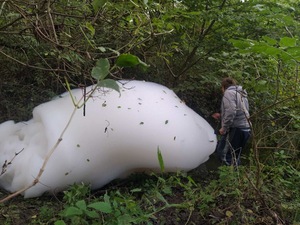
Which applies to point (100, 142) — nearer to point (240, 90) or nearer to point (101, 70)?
point (101, 70)

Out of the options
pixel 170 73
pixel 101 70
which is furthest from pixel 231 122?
pixel 101 70

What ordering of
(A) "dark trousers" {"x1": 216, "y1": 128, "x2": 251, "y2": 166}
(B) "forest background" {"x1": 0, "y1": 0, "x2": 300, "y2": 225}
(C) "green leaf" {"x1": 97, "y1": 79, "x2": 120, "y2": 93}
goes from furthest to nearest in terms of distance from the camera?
1. (A) "dark trousers" {"x1": 216, "y1": 128, "x2": 251, "y2": 166}
2. (B) "forest background" {"x1": 0, "y1": 0, "x2": 300, "y2": 225}
3. (C) "green leaf" {"x1": 97, "y1": 79, "x2": 120, "y2": 93}

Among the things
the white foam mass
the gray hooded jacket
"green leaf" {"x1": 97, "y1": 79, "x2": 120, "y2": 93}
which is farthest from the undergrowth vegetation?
the gray hooded jacket

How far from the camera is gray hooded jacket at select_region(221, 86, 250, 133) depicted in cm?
419

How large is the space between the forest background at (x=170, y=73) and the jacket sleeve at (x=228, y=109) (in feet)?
0.80

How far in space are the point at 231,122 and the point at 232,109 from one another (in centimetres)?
18

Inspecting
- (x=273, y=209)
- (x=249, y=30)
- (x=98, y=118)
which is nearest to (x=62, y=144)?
(x=98, y=118)

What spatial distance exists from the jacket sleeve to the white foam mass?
1.01m

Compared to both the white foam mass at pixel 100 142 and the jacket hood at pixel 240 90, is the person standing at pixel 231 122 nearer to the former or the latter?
the jacket hood at pixel 240 90

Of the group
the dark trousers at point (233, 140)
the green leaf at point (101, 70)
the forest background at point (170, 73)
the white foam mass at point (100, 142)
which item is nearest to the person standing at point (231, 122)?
the dark trousers at point (233, 140)

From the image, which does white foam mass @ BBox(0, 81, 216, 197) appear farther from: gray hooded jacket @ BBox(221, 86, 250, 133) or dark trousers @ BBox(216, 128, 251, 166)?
dark trousers @ BBox(216, 128, 251, 166)

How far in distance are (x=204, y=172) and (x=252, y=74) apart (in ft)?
5.00

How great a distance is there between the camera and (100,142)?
A: 308 centimetres

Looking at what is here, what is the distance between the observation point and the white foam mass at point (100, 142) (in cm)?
303
